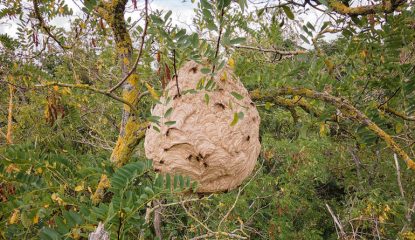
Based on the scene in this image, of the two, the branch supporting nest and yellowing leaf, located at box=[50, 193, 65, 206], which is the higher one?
the branch supporting nest

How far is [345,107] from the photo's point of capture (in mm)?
1468

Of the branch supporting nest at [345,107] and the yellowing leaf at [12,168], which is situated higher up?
the branch supporting nest at [345,107]

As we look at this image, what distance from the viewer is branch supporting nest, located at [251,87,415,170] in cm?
137

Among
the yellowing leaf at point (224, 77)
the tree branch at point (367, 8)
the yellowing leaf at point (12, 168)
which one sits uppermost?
the tree branch at point (367, 8)

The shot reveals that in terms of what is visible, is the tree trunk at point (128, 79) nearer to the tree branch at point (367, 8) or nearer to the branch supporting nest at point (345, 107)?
the branch supporting nest at point (345, 107)

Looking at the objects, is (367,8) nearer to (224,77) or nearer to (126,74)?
(224,77)

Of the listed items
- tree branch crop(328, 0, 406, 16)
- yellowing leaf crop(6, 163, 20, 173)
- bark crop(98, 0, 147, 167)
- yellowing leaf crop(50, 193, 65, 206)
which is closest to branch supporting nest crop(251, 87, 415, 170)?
tree branch crop(328, 0, 406, 16)

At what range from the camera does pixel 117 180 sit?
1215 mm

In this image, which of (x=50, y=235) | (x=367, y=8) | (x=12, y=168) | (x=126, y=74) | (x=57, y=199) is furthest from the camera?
(x=126, y=74)

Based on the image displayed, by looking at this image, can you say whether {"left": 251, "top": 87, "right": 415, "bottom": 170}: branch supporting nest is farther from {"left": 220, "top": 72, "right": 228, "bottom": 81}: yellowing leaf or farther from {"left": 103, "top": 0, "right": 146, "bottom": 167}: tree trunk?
{"left": 103, "top": 0, "right": 146, "bottom": 167}: tree trunk

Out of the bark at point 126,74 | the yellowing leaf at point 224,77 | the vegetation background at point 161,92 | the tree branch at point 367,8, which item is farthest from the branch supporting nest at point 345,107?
the bark at point 126,74

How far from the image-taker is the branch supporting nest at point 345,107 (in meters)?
1.37

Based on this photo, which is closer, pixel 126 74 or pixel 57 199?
pixel 57 199

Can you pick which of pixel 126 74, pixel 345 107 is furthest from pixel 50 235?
pixel 345 107
